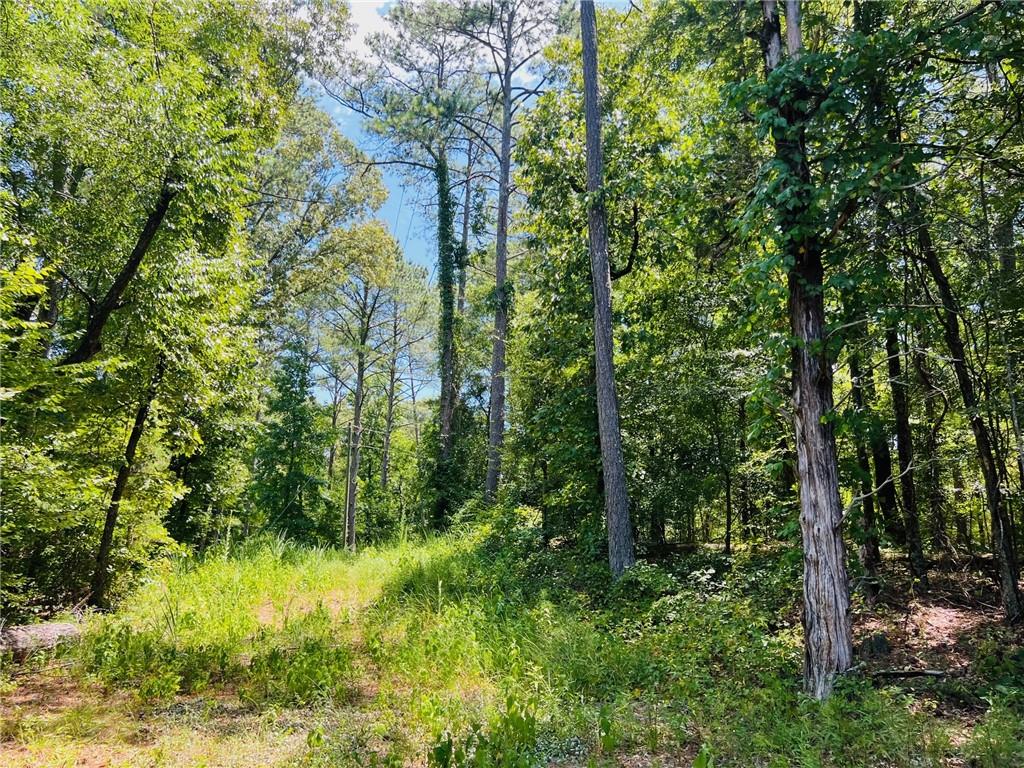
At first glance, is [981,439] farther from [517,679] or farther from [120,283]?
[120,283]

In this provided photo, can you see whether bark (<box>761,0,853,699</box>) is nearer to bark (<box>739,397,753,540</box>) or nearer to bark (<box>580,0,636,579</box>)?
bark (<box>580,0,636,579</box>)

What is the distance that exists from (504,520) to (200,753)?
23.0ft

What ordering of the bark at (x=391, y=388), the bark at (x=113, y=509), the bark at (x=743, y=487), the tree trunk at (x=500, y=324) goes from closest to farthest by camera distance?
the bark at (x=113, y=509) < the bark at (x=743, y=487) < the tree trunk at (x=500, y=324) < the bark at (x=391, y=388)

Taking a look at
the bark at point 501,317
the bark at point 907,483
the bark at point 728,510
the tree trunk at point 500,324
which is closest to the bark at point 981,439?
the bark at point 907,483

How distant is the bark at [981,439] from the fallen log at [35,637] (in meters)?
9.16

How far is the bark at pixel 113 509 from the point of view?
6.36m

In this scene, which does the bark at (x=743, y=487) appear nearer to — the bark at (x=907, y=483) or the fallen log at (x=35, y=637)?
A: the bark at (x=907, y=483)

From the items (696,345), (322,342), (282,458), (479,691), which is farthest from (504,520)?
(322,342)

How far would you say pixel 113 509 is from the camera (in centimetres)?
639

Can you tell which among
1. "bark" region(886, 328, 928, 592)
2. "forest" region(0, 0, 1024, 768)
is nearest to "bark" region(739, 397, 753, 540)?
"forest" region(0, 0, 1024, 768)

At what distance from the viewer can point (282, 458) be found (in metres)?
15.9

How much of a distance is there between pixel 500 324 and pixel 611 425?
6.86 m

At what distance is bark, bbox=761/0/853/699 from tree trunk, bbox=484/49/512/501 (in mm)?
8298

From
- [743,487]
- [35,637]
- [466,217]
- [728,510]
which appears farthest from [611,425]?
[466,217]
